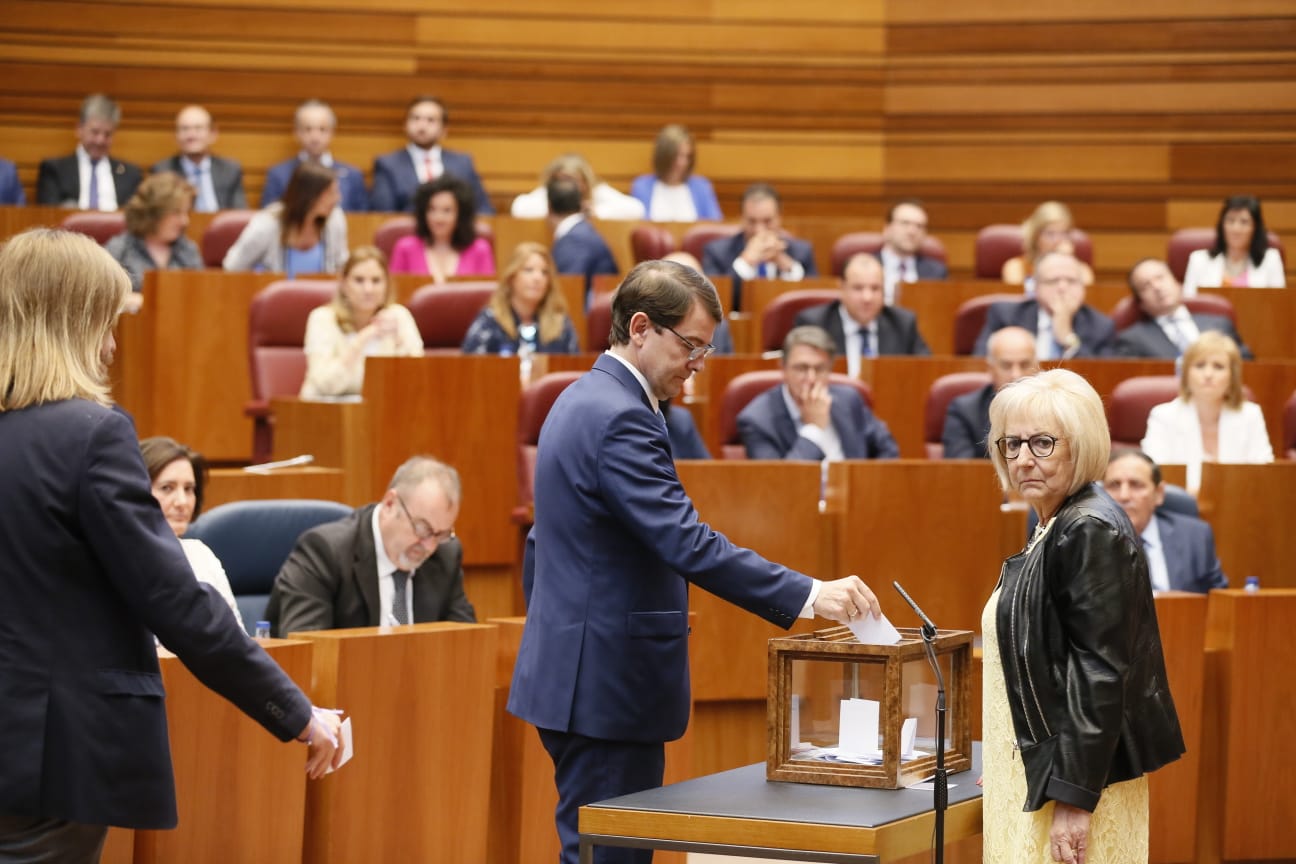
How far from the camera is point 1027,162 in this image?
8.13m

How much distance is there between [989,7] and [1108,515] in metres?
6.42

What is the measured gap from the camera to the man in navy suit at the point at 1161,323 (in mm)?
5523

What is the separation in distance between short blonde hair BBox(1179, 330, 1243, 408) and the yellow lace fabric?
2.62m

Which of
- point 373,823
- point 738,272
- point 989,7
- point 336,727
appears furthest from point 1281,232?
point 336,727

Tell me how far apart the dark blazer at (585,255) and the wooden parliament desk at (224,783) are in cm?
351

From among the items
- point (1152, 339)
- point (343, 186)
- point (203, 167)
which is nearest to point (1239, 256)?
point (1152, 339)

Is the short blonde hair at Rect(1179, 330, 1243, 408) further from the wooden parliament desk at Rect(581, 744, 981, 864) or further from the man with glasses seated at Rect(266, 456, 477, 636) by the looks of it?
the wooden parliament desk at Rect(581, 744, 981, 864)

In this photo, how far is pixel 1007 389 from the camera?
2.10 m

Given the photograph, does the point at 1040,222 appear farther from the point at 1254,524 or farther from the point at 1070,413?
the point at 1070,413

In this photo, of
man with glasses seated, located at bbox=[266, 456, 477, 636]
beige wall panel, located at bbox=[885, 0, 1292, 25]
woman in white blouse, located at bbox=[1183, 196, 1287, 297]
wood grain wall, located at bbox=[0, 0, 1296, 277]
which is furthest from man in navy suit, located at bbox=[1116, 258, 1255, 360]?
man with glasses seated, located at bbox=[266, 456, 477, 636]

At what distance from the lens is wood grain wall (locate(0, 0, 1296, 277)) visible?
25.1 ft

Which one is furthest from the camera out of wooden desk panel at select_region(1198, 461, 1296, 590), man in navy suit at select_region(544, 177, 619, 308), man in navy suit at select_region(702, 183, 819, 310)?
man in navy suit at select_region(702, 183, 819, 310)

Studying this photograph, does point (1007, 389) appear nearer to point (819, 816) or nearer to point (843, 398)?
point (819, 816)

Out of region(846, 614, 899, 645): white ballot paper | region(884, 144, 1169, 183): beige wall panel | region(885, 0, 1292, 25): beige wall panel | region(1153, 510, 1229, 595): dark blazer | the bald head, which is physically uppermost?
region(885, 0, 1292, 25): beige wall panel
